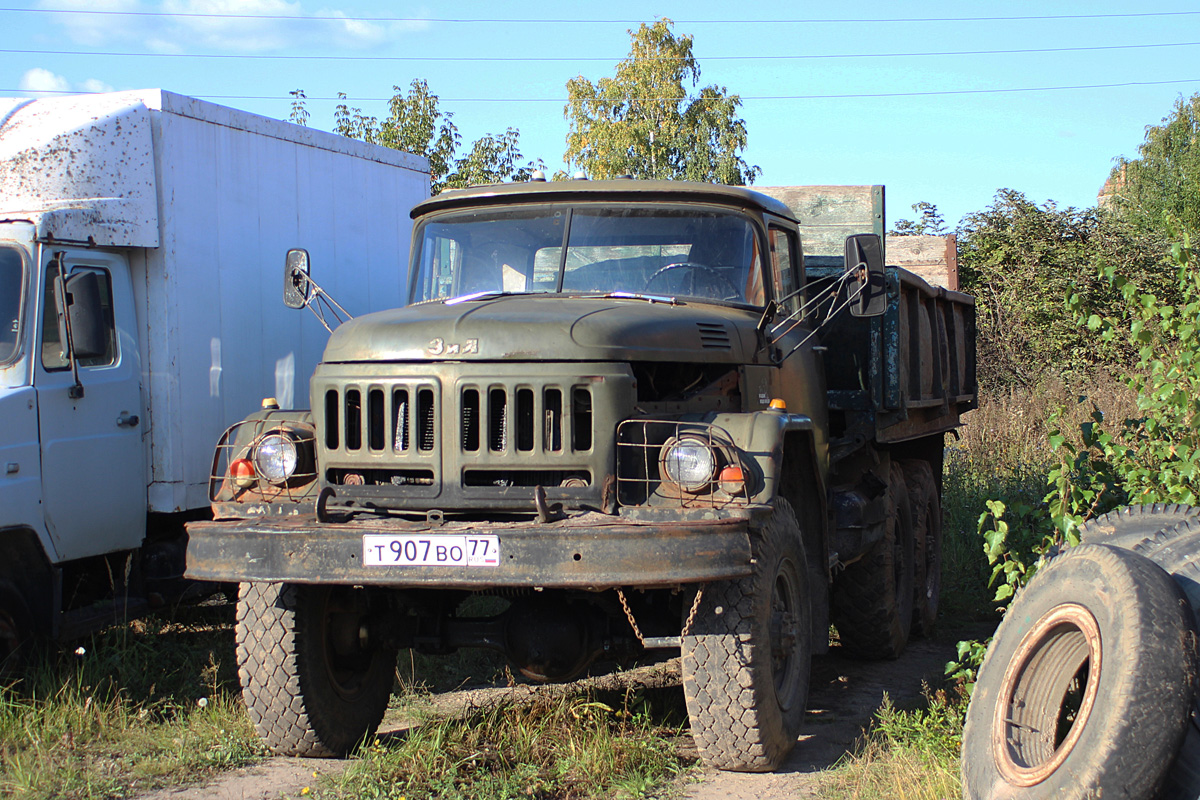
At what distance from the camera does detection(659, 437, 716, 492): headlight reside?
416 centimetres

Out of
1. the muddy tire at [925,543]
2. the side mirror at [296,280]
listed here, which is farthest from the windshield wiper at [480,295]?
the muddy tire at [925,543]

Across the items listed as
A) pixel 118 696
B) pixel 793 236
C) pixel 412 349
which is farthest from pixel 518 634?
pixel 793 236

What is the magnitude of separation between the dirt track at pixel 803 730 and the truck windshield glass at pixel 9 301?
244 cm

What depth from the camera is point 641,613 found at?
184 inches

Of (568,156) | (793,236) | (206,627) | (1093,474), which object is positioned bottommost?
(206,627)

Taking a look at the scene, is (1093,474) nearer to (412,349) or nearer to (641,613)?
(641,613)

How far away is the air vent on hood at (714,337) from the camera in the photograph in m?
4.84

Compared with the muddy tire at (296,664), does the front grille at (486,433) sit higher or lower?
higher

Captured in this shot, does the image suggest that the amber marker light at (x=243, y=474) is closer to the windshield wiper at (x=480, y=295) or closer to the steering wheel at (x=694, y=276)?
the windshield wiper at (x=480, y=295)

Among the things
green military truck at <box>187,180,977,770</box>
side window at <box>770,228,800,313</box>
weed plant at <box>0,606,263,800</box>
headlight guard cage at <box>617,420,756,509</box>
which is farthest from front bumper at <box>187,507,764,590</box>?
side window at <box>770,228,800,313</box>

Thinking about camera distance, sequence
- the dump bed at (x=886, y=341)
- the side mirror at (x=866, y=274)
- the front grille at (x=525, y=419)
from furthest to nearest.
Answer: the dump bed at (x=886, y=341)
the side mirror at (x=866, y=274)
the front grille at (x=525, y=419)

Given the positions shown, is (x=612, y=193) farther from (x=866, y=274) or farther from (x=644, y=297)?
(x=866, y=274)

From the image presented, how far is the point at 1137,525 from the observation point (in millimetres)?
4309

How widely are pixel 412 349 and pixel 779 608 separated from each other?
183cm
